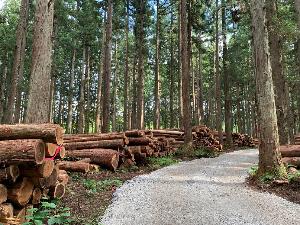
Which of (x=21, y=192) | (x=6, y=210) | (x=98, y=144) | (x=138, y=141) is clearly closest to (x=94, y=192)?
(x=21, y=192)

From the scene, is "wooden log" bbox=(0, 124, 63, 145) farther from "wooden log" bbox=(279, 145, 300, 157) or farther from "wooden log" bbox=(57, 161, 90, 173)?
"wooden log" bbox=(279, 145, 300, 157)

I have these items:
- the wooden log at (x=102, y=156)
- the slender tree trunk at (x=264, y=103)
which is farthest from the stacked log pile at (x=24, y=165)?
the slender tree trunk at (x=264, y=103)

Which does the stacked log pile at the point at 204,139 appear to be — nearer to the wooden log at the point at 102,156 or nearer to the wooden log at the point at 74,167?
the wooden log at the point at 102,156

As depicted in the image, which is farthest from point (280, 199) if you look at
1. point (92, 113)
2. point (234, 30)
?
point (92, 113)

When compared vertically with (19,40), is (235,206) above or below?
below

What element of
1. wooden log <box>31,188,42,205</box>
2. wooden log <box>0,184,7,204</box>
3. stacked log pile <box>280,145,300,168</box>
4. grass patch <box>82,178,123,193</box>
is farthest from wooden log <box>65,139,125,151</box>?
wooden log <box>0,184,7,204</box>

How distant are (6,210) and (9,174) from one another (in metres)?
0.59

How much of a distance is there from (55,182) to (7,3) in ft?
132

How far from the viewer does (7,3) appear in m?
41.1

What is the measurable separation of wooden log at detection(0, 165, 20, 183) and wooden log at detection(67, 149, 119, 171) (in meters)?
5.80

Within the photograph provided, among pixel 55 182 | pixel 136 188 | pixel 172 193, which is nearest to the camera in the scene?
pixel 55 182

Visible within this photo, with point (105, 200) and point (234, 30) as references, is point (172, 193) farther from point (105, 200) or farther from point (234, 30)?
point (234, 30)

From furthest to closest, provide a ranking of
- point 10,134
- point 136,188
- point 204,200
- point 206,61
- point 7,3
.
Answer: point 206,61, point 7,3, point 136,188, point 204,200, point 10,134

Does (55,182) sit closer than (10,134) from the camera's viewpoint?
No
